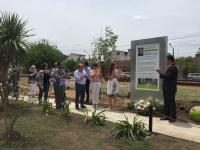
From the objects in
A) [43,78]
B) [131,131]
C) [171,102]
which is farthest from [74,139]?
[43,78]

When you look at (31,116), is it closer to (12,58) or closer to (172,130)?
(12,58)

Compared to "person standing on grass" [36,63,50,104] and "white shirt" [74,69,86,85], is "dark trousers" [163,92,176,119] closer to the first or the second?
"white shirt" [74,69,86,85]

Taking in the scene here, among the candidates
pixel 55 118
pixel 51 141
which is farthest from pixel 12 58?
pixel 51 141

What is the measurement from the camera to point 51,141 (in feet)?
14.4

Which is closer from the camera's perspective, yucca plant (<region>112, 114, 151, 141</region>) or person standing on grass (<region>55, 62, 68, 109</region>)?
yucca plant (<region>112, 114, 151, 141</region>)

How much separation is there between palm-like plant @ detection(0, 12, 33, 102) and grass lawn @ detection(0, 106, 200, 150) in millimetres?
2324

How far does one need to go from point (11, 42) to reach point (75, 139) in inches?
165

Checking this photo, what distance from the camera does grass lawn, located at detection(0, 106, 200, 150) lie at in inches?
163

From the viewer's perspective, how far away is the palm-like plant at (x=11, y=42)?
6988mm

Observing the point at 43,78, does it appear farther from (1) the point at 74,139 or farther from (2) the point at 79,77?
(1) the point at 74,139

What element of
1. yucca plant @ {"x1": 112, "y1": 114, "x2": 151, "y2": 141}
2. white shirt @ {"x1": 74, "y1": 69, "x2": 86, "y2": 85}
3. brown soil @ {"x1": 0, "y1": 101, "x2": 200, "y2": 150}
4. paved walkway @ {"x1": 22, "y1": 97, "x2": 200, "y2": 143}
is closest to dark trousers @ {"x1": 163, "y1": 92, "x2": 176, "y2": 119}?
paved walkway @ {"x1": 22, "y1": 97, "x2": 200, "y2": 143}

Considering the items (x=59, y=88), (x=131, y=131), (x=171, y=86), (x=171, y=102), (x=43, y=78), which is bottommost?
(x=131, y=131)

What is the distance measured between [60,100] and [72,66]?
69114 mm

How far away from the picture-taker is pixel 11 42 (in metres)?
7.03
